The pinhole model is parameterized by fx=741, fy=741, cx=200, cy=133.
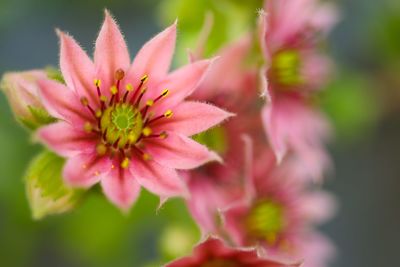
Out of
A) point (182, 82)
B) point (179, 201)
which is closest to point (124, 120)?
point (182, 82)

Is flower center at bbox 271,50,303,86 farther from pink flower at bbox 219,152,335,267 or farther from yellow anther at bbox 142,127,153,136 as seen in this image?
yellow anther at bbox 142,127,153,136

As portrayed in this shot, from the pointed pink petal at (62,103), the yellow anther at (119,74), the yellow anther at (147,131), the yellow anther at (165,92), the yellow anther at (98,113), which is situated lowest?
the yellow anther at (147,131)

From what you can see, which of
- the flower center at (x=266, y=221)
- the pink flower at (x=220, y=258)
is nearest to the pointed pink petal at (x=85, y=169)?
the pink flower at (x=220, y=258)

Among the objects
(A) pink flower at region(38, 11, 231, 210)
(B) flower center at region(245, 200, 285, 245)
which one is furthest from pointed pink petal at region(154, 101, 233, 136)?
(B) flower center at region(245, 200, 285, 245)

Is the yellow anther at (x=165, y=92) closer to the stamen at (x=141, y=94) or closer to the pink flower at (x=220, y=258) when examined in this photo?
the stamen at (x=141, y=94)

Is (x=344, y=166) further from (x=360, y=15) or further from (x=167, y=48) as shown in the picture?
(x=167, y=48)

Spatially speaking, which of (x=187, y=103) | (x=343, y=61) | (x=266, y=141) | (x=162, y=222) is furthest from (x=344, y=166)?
(x=187, y=103)
